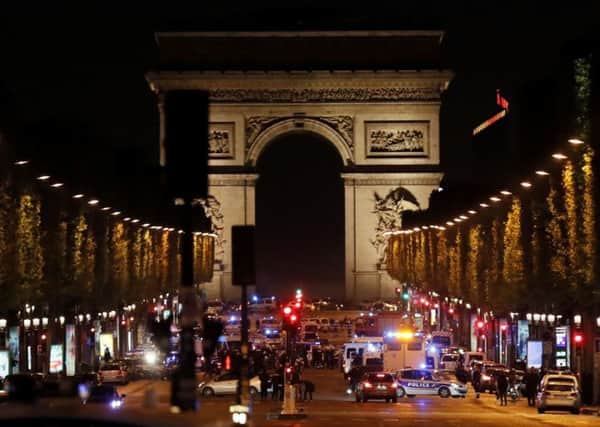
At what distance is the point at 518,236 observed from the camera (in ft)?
176

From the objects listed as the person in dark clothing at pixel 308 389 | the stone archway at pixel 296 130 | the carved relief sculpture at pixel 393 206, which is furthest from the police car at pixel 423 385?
the stone archway at pixel 296 130

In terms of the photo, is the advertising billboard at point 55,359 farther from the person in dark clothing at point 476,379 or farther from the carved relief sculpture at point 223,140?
the carved relief sculpture at point 223,140

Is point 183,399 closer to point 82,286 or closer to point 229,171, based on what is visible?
point 82,286

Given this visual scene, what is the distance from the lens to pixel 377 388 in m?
47.1

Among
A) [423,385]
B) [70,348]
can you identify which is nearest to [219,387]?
[70,348]

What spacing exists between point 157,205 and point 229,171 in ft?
64.5

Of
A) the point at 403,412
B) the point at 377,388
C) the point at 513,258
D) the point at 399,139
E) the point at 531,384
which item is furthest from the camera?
the point at 399,139

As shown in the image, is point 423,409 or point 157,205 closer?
point 423,409

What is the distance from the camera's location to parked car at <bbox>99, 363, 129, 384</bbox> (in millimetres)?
51656

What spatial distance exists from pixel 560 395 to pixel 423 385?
11326 millimetres

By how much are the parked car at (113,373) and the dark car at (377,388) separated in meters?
7.85

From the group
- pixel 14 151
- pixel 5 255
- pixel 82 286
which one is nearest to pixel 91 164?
pixel 82 286

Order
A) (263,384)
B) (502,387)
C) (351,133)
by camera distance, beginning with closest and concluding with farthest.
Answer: (502,387), (263,384), (351,133)

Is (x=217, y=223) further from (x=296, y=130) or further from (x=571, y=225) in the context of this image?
(x=571, y=225)
